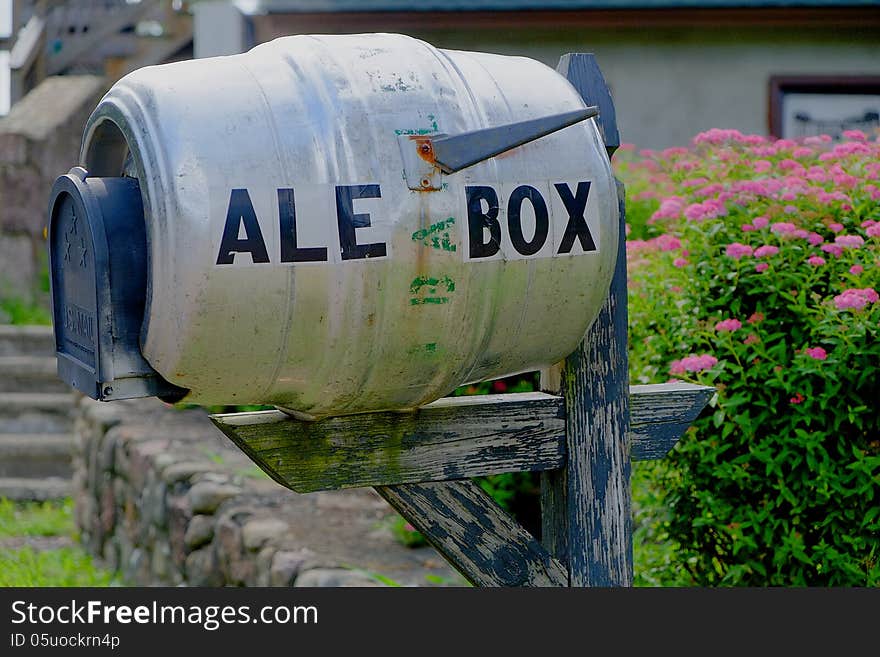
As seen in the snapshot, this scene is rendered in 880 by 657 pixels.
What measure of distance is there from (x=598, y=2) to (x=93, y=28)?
490cm

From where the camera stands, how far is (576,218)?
201cm

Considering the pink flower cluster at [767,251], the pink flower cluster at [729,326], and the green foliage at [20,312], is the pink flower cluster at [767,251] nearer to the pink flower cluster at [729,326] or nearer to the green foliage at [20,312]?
the pink flower cluster at [729,326]

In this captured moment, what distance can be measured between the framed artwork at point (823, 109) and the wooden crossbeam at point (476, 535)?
6796 mm

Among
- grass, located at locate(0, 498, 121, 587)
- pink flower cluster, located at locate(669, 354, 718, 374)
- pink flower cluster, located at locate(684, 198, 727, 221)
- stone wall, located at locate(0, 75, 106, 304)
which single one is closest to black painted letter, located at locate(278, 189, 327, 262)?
pink flower cluster, located at locate(669, 354, 718, 374)

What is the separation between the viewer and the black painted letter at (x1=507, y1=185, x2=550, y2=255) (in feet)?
6.36

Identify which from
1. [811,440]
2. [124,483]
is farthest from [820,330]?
[124,483]

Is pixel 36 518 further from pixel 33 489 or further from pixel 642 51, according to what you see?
pixel 642 51

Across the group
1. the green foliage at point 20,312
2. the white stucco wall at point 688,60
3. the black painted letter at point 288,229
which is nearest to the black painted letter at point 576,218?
the black painted letter at point 288,229

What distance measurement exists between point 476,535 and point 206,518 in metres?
2.69

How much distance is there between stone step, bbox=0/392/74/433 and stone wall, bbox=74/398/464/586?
1180 millimetres

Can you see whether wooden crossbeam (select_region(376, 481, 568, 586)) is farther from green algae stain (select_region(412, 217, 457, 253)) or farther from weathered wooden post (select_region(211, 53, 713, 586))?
green algae stain (select_region(412, 217, 457, 253))

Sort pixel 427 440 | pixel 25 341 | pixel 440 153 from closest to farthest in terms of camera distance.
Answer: pixel 440 153
pixel 427 440
pixel 25 341

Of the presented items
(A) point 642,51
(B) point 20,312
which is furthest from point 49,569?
(A) point 642,51

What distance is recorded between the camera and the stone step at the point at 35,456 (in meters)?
7.54
